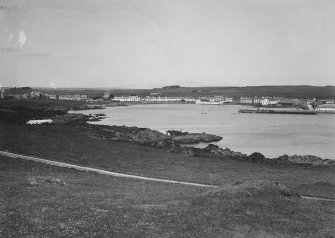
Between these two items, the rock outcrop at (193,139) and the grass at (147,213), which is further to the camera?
the rock outcrop at (193,139)

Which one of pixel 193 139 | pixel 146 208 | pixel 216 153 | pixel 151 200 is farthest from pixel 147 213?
pixel 193 139

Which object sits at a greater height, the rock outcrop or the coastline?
the coastline

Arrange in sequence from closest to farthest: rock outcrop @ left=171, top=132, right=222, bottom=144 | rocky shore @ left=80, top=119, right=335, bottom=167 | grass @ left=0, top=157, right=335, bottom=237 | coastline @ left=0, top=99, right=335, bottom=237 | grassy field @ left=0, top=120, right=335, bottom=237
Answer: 1. grass @ left=0, top=157, right=335, bottom=237
2. grassy field @ left=0, top=120, right=335, bottom=237
3. coastline @ left=0, top=99, right=335, bottom=237
4. rocky shore @ left=80, top=119, right=335, bottom=167
5. rock outcrop @ left=171, top=132, right=222, bottom=144

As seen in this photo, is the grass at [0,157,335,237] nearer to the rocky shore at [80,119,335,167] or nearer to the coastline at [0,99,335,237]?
the coastline at [0,99,335,237]

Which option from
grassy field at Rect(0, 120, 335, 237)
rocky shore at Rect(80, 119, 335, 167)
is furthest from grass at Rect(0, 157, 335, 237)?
rocky shore at Rect(80, 119, 335, 167)

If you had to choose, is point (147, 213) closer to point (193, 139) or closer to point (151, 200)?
point (151, 200)

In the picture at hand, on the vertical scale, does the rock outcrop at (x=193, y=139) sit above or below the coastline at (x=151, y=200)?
below

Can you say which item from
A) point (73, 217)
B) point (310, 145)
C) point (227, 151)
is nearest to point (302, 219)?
point (73, 217)

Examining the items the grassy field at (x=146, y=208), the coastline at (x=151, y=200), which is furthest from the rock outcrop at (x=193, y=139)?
the grassy field at (x=146, y=208)

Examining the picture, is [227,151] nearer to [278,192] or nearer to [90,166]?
[90,166]

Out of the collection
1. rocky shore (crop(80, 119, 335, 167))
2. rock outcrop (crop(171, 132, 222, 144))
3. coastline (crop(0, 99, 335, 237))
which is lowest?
rock outcrop (crop(171, 132, 222, 144))

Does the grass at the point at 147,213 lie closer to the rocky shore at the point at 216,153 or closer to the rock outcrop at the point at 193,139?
the rocky shore at the point at 216,153
